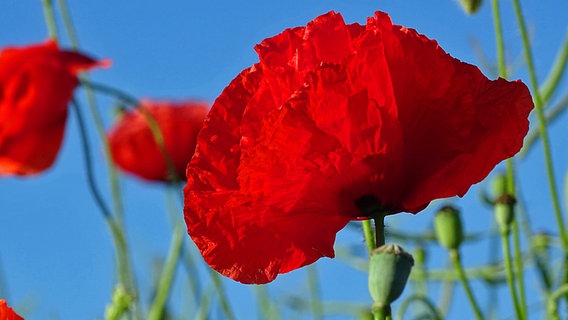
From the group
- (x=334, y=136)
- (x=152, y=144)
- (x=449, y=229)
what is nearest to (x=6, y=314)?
(x=334, y=136)

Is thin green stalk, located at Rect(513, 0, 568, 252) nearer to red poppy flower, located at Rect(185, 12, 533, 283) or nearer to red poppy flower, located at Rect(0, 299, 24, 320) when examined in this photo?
red poppy flower, located at Rect(185, 12, 533, 283)

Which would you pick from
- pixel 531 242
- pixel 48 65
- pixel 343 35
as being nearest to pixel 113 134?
pixel 48 65

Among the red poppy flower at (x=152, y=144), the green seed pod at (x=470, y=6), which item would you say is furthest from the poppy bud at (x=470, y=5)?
the red poppy flower at (x=152, y=144)

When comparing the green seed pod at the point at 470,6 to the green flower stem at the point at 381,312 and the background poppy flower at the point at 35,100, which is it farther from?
the background poppy flower at the point at 35,100

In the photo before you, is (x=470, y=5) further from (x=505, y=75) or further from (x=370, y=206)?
(x=370, y=206)

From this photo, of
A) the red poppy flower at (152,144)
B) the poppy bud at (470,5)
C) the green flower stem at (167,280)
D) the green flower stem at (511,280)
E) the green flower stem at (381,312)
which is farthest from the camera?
the red poppy flower at (152,144)

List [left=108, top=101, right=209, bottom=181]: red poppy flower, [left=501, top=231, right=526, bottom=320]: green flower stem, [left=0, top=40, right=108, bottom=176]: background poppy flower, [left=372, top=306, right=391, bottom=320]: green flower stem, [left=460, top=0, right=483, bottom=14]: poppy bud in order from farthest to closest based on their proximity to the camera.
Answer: [left=108, top=101, right=209, bottom=181]: red poppy flower
[left=0, top=40, right=108, bottom=176]: background poppy flower
[left=460, top=0, right=483, bottom=14]: poppy bud
[left=501, top=231, right=526, bottom=320]: green flower stem
[left=372, top=306, right=391, bottom=320]: green flower stem

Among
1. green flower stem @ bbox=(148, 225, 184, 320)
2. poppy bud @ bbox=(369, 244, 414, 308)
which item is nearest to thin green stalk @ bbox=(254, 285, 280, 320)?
green flower stem @ bbox=(148, 225, 184, 320)
